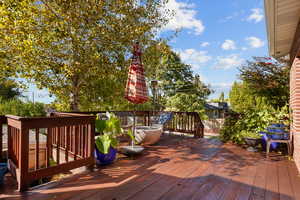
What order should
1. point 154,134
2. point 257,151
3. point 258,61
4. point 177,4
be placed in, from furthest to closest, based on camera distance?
1. point 258,61
2. point 177,4
3. point 154,134
4. point 257,151

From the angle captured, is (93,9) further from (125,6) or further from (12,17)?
(12,17)

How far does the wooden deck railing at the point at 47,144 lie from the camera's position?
2.27 meters

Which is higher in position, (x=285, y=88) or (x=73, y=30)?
(x=73, y=30)

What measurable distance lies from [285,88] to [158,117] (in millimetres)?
4970

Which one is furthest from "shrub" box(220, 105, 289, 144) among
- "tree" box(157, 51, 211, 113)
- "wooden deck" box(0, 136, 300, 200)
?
"tree" box(157, 51, 211, 113)

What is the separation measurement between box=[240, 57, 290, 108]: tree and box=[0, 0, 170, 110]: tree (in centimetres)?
440

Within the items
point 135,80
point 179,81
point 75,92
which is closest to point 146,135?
point 135,80

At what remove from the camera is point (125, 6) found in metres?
4.93

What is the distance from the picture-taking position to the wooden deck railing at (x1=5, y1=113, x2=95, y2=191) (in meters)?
2.27

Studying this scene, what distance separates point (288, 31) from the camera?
11.2 ft

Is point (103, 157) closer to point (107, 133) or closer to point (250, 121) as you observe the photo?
point (107, 133)

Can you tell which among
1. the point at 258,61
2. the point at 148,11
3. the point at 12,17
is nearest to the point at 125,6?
the point at 148,11

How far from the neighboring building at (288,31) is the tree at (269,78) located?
10.5ft

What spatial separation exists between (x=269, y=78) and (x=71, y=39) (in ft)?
23.5
